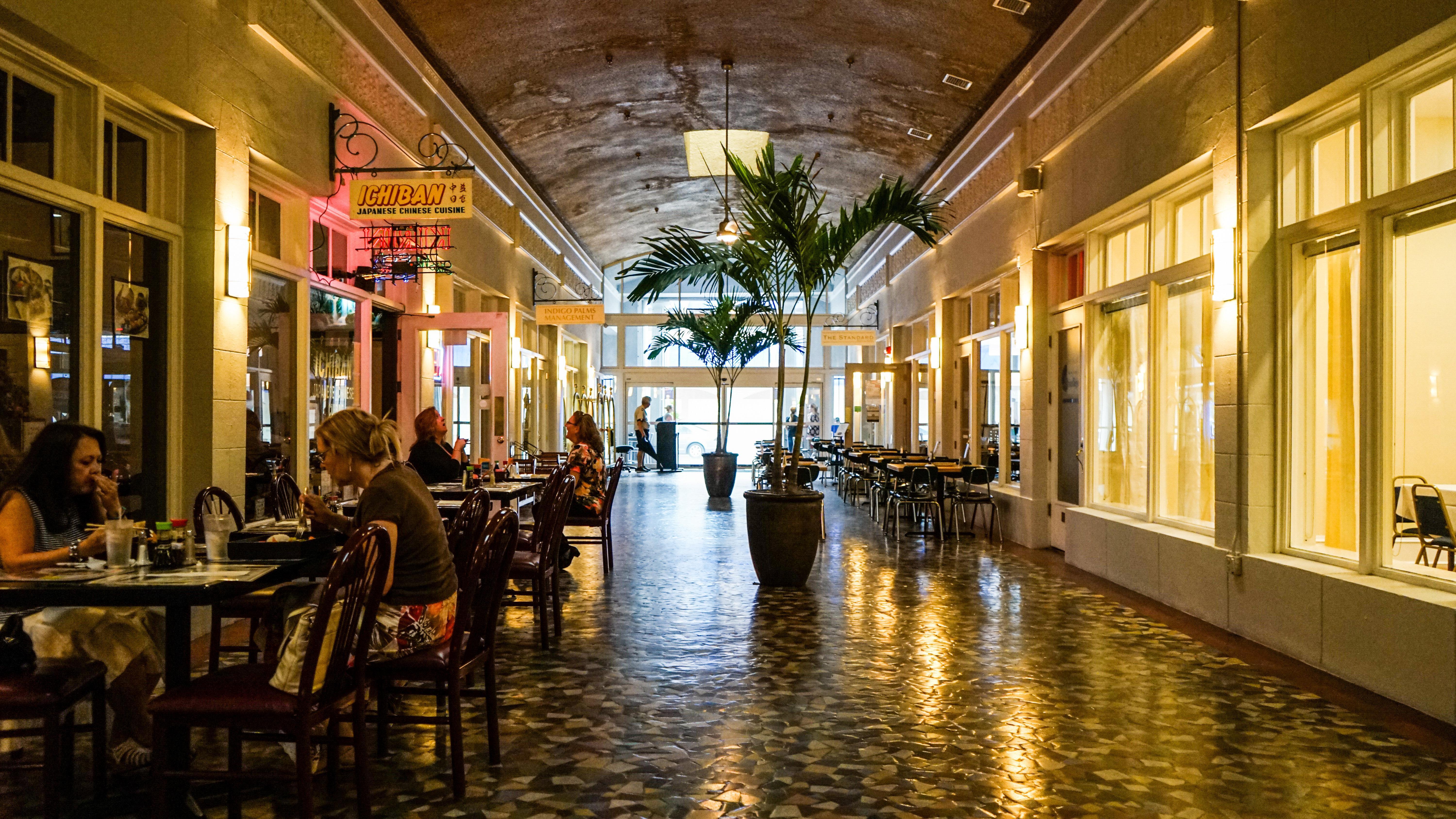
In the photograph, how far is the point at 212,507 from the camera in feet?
16.6

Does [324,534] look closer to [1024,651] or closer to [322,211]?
[1024,651]

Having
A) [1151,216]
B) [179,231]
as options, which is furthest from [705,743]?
[1151,216]

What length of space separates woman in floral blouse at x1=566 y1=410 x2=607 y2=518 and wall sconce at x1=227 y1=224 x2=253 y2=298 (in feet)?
8.20

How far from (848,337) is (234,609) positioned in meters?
13.8

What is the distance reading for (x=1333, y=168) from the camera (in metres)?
5.32

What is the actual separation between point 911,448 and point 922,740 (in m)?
12.8

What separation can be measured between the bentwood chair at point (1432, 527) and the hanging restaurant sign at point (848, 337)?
1223cm

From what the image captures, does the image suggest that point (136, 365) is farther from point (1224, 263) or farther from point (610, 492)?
A: point (1224, 263)

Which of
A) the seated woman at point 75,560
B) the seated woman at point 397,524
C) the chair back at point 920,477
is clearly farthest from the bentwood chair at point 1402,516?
the chair back at point 920,477

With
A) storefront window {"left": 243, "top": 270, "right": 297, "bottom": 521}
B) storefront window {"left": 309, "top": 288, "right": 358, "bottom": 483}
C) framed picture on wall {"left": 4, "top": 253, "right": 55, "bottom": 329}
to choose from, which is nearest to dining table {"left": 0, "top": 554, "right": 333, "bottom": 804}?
framed picture on wall {"left": 4, "top": 253, "right": 55, "bottom": 329}

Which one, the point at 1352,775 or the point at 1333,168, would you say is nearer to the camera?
the point at 1352,775

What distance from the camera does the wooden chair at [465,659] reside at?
326 cm

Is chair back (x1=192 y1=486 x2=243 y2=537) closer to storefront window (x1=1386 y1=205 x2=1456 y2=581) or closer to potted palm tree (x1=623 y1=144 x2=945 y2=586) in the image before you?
potted palm tree (x1=623 y1=144 x2=945 y2=586)

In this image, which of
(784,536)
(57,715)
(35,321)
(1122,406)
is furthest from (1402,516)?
(35,321)
